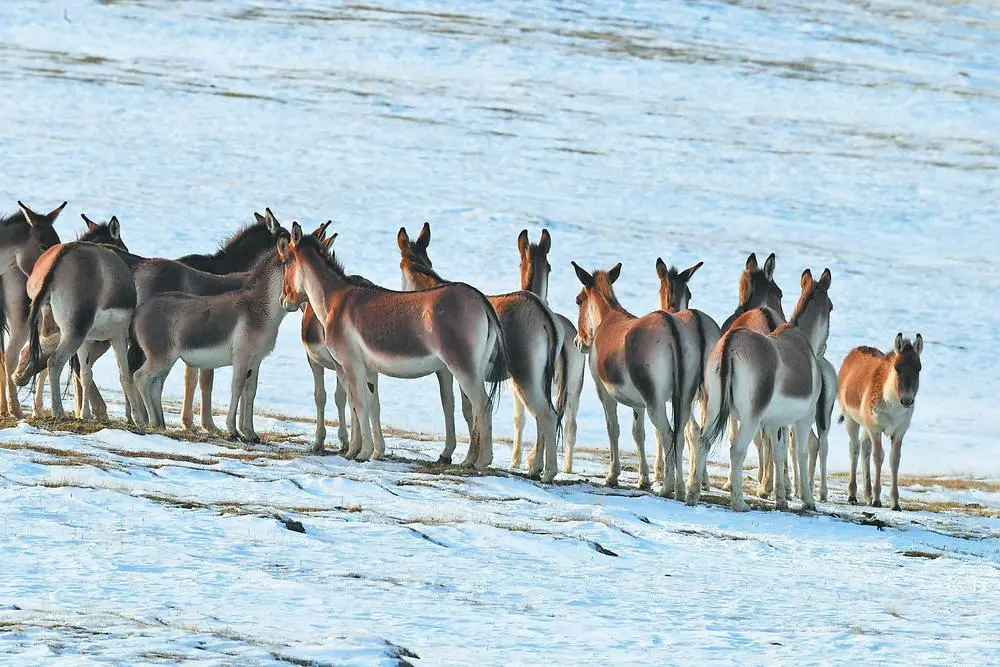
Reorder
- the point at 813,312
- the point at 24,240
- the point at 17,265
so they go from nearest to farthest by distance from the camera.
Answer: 1. the point at 17,265
2. the point at 24,240
3. the point at 813,312

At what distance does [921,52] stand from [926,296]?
39.4 m

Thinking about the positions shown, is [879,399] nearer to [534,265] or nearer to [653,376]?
[653,376]

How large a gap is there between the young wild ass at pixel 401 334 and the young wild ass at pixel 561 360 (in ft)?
6.13

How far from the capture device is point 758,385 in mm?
13422

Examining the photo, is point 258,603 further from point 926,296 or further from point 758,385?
point 926,296

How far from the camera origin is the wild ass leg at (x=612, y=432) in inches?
586

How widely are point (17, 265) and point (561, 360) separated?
6.52 meters

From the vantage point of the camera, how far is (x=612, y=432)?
50.4 ft

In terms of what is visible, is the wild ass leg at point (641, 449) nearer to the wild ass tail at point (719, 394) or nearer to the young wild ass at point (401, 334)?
the wild ass tail at point (719, 394)

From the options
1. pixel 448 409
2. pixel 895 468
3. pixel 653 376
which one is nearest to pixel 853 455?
pixel 895 468

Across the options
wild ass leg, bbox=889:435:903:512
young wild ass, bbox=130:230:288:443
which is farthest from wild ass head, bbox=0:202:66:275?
wild ass leg, bbox=889:435:903:512

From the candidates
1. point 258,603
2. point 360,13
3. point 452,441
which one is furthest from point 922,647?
point 360,13

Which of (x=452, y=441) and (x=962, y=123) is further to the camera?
(x=962, y=123)

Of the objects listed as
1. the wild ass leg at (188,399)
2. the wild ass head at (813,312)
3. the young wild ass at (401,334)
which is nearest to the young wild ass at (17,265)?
the wild ass leg at (188,399)
